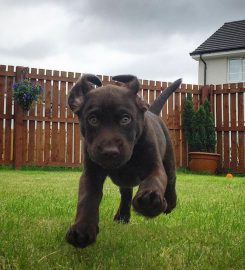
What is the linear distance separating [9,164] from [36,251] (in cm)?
993

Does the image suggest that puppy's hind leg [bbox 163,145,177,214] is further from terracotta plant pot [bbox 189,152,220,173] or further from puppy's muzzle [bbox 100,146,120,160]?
terracotta plant pot [bbox 189,152,220,173]

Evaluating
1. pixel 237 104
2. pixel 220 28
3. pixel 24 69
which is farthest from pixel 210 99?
pixel 220 28

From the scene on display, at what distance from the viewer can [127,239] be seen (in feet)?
11.0

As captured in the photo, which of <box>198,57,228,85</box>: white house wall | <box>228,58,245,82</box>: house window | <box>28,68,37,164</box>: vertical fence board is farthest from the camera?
<box>198,57,228,85</box>: white house wall

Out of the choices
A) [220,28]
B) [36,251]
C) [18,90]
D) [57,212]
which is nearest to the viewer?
[36,251]

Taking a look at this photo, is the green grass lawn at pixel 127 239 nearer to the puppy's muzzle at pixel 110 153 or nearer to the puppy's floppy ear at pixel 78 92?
the puppy's muzzle at pixel 110 153

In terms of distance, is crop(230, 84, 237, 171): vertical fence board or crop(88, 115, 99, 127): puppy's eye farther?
crop(230, 84, 237, 171): vertical fence board

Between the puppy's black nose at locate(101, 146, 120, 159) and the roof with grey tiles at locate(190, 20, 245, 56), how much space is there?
22.8 meters

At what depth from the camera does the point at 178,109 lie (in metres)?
14.6

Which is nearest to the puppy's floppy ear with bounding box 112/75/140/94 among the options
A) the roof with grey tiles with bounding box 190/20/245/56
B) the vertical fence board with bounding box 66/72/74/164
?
the vertical fence board with bounding box 66/72/74/164

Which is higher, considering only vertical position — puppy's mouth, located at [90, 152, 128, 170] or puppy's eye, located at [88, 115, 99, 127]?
puppy's eye, located at [88, 115, 99, 127]

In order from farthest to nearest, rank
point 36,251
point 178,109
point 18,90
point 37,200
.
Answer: point 178,109, point 18,90, point 37,200, point 36,251

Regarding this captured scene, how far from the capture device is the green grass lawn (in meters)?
2.70

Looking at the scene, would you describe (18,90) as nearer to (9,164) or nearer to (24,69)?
(24,69)
